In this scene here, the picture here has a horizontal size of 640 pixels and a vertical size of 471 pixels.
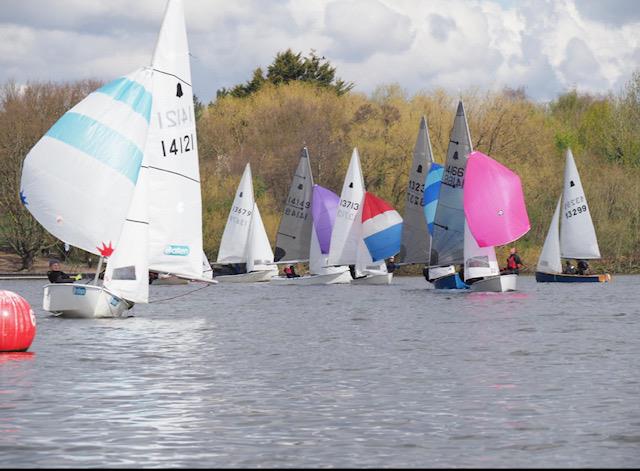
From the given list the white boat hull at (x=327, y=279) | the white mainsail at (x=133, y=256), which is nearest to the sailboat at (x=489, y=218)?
the white boat hull at (x=327, y=279)

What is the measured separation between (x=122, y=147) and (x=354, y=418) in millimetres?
17645

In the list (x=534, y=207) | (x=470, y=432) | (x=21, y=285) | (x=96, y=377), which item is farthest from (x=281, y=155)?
(x=470, y=432)

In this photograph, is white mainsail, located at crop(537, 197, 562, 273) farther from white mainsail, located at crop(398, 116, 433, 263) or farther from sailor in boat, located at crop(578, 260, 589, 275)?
white mainsail, located at crop(398, 116, 433, 263)

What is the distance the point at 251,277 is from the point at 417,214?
14281mm

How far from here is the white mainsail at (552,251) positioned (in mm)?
65062

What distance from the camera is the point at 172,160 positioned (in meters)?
35.2

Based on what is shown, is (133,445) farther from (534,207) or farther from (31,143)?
(534,207)

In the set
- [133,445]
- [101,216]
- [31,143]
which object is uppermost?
[31,143]

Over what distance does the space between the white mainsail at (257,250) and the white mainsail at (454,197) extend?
20.3 meters

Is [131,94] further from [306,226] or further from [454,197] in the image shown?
[306,226]

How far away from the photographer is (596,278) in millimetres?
65688

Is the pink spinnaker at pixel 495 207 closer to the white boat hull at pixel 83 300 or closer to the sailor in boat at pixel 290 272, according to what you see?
the white boat hull at pixel 83 300

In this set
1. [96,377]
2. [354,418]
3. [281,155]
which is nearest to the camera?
[354,418]

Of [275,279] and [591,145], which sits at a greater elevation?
[591,145]
